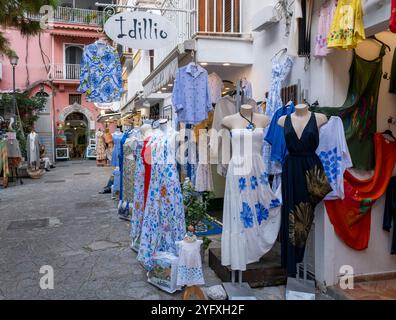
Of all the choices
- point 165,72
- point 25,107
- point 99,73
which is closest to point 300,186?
point 165,72

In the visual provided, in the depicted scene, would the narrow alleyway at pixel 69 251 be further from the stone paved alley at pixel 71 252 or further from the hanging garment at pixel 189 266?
the hanging garment at pixel 189 266

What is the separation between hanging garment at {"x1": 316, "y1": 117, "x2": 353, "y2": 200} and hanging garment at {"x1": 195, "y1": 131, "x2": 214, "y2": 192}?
2584 mm

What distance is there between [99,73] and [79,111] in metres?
18.2

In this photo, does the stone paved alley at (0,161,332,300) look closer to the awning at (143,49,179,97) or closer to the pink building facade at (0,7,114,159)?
the awning at (143,49,179,97)

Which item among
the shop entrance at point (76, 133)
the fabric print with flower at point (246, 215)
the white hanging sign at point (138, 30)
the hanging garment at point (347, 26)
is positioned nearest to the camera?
the hanging garment at point (347, 26)

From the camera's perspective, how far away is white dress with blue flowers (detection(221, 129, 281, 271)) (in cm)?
361

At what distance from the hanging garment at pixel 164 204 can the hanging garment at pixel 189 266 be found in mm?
677

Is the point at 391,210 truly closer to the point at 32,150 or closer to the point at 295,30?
the point at 295,30

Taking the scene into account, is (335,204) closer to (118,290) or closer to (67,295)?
(118,290)

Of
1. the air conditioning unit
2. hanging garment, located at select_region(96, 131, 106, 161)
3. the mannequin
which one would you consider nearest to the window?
hanging garment, located at select_region(96, 131, 106, 161)

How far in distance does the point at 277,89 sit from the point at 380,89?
3.82ft

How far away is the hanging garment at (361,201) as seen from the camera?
369 cm

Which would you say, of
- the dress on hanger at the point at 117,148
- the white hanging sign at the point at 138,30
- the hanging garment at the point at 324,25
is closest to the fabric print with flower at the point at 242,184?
the hanging garment at the point at 324,25
